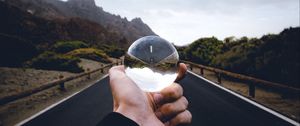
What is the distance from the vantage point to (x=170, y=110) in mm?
1902

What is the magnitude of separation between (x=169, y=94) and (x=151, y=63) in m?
0.39

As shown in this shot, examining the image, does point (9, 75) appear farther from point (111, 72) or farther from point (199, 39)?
point (199, 39)

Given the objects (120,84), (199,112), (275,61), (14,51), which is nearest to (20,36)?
(14,51)

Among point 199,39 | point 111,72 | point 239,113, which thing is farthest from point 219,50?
point 111,72

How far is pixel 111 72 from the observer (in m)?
2.13

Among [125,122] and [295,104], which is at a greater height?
[125,122]

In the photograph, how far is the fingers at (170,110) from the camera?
6.27ft

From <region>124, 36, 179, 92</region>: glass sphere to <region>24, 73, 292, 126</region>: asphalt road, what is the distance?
585 cm

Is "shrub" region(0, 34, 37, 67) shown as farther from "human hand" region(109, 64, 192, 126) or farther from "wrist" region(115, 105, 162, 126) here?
"wrist" region(115, 105, 162, 126)

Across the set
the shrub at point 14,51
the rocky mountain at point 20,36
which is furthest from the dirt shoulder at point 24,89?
the rocky mountain at point 20,36

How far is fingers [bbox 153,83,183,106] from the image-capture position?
181cm

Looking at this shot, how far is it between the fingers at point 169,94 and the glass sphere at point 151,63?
0.58 ft

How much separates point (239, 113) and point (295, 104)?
3211 millimetres

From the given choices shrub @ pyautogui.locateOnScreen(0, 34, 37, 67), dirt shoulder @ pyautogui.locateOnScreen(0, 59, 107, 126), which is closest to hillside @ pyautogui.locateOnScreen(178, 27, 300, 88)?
dirt shoulder @ pyautogui.locateOnScreen(0, 59, 107, 126)
